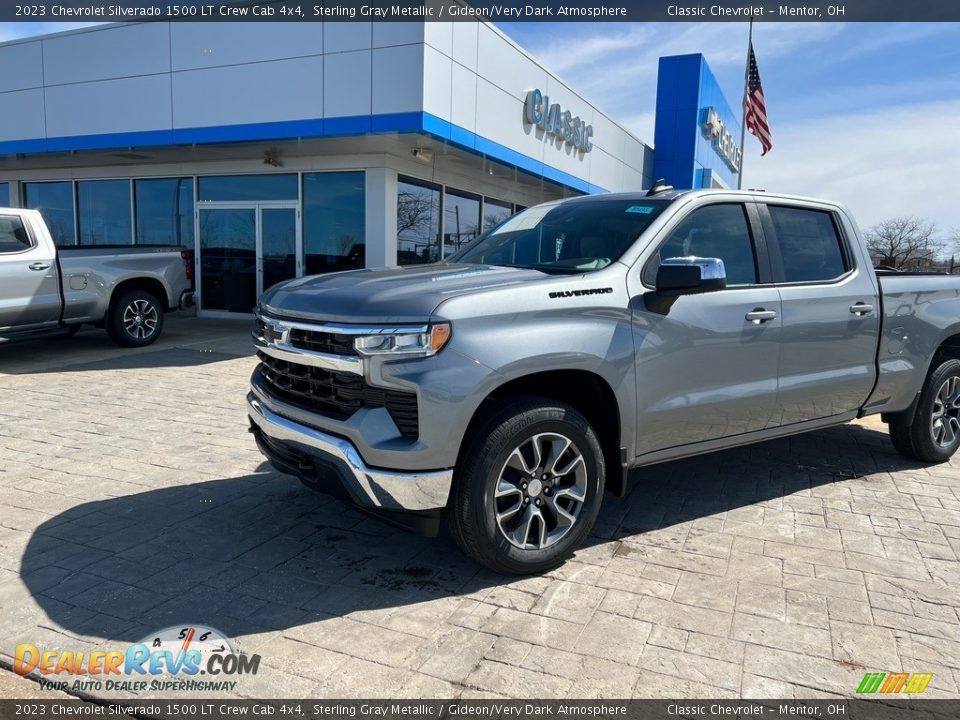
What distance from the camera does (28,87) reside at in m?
14.1

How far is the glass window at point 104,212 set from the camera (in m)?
15.8

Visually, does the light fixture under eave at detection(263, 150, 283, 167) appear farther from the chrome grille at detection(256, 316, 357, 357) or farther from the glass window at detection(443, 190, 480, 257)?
the chrome grille at detection(256, 316, 357, 357)

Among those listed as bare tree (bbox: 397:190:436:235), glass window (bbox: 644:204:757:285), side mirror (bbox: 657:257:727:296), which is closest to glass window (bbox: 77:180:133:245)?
bare tree (bbox: 397:190:436:235)

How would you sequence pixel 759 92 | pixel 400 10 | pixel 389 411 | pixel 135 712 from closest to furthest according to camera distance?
pixel 135 712, pixel 389 411, pixel 400 10, pixel 759 92

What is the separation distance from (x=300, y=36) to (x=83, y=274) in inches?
204

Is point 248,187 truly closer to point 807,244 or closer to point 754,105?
point 807,244

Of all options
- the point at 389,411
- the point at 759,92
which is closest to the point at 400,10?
the point at 389,411

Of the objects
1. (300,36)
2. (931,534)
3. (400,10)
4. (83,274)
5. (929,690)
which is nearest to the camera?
(929,690)

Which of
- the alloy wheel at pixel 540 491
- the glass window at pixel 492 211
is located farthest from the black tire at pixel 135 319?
the alloy wheel at pixel 540 491

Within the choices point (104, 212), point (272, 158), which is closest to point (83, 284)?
point (272, 158)

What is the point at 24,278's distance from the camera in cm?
894

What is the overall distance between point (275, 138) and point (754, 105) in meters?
17.8

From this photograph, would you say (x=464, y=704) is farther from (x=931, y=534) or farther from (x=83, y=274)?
(x=83, y=274)

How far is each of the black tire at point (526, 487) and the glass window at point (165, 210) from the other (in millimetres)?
13606
